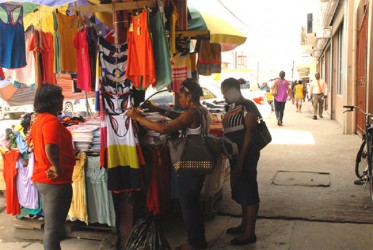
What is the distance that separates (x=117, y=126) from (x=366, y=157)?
14.1ft

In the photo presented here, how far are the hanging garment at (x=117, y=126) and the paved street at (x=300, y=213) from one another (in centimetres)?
75

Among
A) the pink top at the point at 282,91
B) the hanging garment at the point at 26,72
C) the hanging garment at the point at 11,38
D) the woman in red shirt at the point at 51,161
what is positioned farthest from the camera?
the pink top at the point at 282,91

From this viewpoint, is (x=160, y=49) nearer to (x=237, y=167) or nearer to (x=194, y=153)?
(x=194, y=153)

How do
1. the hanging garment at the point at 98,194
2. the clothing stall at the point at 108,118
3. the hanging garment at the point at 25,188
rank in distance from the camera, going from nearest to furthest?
the clothing stall at the point at 108,118
the hanging garment at the point at 98,194
the hanging garment at the point at 25,188

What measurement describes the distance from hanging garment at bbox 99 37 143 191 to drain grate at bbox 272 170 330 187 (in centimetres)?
343

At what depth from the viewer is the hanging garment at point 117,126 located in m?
4.02

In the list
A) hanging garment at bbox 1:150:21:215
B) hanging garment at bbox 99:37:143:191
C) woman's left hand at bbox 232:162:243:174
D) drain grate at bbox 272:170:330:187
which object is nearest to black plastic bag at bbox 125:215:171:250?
hanging garment at bbox 99:37:143:191

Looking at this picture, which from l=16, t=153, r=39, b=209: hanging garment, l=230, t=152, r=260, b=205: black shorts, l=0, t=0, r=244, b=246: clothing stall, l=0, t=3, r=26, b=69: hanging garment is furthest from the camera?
l=0, t=3, r=26, b=69: hanging garment

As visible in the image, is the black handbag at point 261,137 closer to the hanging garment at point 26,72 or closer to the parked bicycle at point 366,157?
the parked bicycle at point 366,157

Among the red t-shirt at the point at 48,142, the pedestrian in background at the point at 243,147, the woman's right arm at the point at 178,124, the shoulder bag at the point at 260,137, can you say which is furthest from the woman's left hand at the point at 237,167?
the red t-shirt at the point at 48,142

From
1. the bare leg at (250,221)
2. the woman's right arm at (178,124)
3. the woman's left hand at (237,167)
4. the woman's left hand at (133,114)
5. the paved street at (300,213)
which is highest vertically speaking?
the woman's left hand at (133,114)

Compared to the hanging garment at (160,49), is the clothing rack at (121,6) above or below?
above

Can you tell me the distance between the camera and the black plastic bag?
12.5 ft

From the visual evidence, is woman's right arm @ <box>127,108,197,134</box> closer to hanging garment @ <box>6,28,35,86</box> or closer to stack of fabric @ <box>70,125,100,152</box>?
stack of fabric @ <box>70,125,100,152</box>
